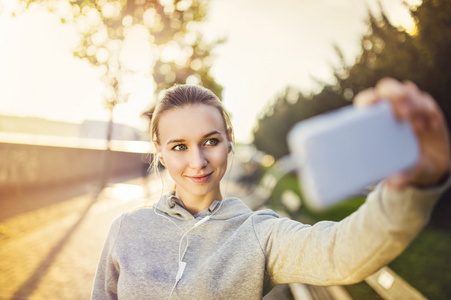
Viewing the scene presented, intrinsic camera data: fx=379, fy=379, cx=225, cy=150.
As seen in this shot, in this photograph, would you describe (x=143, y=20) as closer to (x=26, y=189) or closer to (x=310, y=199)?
(x=26, y=189)

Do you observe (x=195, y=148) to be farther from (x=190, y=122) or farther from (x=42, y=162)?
(x=42, y=162)

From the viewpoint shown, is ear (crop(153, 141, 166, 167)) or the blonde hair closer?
the blonde hair

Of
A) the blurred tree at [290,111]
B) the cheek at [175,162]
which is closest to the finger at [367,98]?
the cheek at [175,162]

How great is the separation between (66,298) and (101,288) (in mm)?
3124

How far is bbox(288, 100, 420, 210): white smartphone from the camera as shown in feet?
2.56

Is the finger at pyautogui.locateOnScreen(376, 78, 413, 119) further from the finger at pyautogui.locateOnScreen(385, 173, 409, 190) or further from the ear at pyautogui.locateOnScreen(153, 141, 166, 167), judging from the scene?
the ear at pyautogui.locateOnScreen(153, 141, 166, 167)

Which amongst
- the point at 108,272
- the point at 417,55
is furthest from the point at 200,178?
the point at 417,55

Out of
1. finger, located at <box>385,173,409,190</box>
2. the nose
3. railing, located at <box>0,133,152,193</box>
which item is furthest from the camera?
railing, located at <box>0,133,152,193</box>

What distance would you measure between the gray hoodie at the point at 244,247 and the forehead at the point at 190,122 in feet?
1.29

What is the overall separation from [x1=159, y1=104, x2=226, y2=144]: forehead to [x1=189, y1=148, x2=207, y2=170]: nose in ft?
0.25

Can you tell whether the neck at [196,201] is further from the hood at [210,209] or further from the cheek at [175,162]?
the cheek at [175,162]

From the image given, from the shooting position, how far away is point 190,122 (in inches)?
78.1

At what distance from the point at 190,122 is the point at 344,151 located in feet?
4.20

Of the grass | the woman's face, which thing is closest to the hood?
the woman's face
